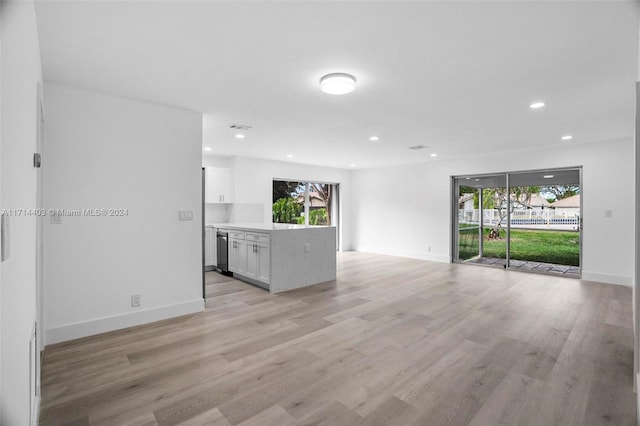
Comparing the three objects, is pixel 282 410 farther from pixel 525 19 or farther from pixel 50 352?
pixel 525 19

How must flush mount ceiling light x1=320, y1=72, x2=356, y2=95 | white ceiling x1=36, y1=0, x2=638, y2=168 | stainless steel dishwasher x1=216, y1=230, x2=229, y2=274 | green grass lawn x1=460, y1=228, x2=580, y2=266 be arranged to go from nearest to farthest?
white ceiling x1=36, y1=0, x2=638, y2=168 < flush mount ceiling light x1=320, y1=72, x2=356, y2=95 < stainless steel dishwasher x1=216, y1=230, x2=229, y2=274 < green grass lawn x1=460, y1=228, x2=580, y2=266

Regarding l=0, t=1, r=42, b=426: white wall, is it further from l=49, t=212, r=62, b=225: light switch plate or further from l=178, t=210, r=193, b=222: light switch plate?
l=178, t=210, r=193, b=222: light switch plate

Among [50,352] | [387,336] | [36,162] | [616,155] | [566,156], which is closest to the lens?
[36,162]

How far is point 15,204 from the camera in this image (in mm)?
1186

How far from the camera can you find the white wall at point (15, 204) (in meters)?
0.97

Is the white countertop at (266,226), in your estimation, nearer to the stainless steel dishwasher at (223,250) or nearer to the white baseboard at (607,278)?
the stainless steel dishwasher at (223,250)

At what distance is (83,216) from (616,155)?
24.7 feet

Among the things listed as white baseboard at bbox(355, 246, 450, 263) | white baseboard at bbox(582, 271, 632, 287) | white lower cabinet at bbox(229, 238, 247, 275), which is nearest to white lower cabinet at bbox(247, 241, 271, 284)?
white lower cabinet at bbox(229, 238, 247, 275)

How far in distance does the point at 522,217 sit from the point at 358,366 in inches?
253

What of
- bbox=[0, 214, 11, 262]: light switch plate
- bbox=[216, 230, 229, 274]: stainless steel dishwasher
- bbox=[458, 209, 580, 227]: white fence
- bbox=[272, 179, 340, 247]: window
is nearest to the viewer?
bbox=[0, 214, 11, 262]: light switch plate

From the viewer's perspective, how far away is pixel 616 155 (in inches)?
207

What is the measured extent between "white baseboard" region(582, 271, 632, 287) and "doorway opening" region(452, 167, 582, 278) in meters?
0.27

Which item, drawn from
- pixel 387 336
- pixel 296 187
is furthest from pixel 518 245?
pixel 387 336

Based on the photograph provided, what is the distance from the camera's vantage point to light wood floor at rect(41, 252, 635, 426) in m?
1.96
